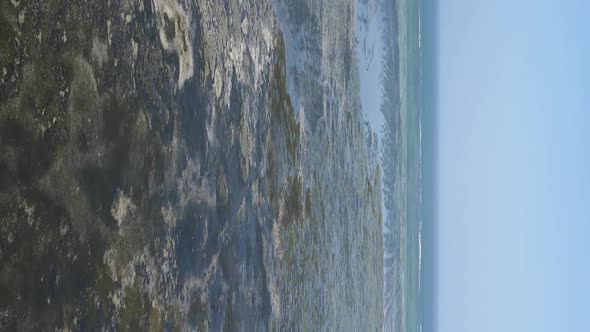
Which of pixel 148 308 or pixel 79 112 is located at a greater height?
pixel 79 112

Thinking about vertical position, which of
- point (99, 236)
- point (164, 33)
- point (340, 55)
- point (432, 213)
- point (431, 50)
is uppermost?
point (431, 50)

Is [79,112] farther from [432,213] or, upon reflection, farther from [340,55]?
[432,213]

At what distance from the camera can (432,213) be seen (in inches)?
409

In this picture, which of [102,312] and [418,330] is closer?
[102,312]

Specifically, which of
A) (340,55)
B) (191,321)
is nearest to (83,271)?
(191,321)

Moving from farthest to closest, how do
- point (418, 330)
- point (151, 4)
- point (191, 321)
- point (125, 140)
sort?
point (418, 330)
point (191, 321)
point (151, 4)
point (125, 140)

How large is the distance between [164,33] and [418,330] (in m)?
8.12

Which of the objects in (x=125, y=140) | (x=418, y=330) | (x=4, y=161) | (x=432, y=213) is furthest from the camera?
(x=432, y=213)

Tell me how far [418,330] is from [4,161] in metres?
8.61

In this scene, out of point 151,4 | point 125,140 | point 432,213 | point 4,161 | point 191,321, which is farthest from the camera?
point 432,213

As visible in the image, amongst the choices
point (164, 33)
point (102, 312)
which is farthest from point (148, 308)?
point (164, 33)

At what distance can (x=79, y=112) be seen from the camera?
4.13 ft

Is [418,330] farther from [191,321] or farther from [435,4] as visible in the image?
[191,321]

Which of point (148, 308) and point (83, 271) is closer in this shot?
point (83, 271)
